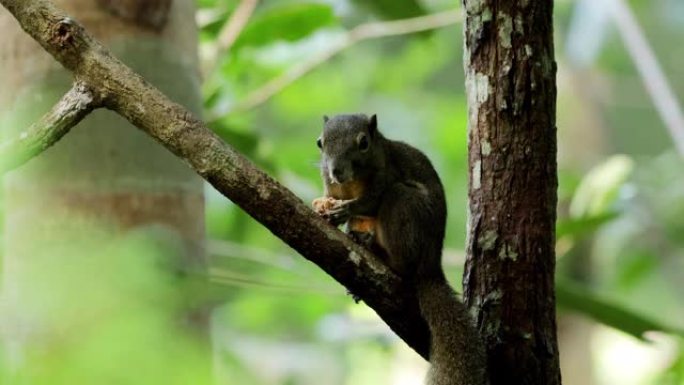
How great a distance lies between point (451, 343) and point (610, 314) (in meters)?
0.69

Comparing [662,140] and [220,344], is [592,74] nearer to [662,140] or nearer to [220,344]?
[662,140]

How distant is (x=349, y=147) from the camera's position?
2.50m

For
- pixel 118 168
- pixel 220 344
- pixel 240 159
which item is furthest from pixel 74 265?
pixel 220 344

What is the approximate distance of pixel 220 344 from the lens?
3.80m

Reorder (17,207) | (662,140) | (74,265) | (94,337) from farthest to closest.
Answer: (662,140)
(17,207)
(74,265)
(94,337)

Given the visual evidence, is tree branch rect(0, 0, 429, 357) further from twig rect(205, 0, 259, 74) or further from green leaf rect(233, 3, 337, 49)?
green leaf rect(233, 3, 337, 49)

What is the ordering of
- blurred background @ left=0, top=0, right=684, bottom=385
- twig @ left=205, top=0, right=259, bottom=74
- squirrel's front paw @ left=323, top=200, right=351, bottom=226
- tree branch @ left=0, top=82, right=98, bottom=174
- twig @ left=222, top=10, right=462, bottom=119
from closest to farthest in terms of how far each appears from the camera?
blurred background @ left=0, top=0, right=684, bottom=385
tree branch @ left=0, top=82, right=98, bottom=174
squirrel's front paw @ left=323, top=200, right=351, bottom=226
twig @ left=205, top=0, right=259, bottom=74
twig @ left=222, top=10, right=462, bottom=119

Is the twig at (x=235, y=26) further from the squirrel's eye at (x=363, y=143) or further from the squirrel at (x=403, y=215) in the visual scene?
the squirrel's eye at (x=363, y=143)

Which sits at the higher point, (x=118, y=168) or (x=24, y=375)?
(x=118, y=168)

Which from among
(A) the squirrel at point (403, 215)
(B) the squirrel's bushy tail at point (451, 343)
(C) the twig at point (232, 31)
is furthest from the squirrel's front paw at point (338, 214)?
(C) the twig at point (232, 31)

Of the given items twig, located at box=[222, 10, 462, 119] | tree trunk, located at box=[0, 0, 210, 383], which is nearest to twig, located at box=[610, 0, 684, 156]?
twig, located at box=[222, 10, 462, 119]

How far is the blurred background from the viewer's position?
20.3 inches

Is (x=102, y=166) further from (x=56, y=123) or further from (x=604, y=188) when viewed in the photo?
(x=604, y=188)

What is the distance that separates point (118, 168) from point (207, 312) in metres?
0.37
